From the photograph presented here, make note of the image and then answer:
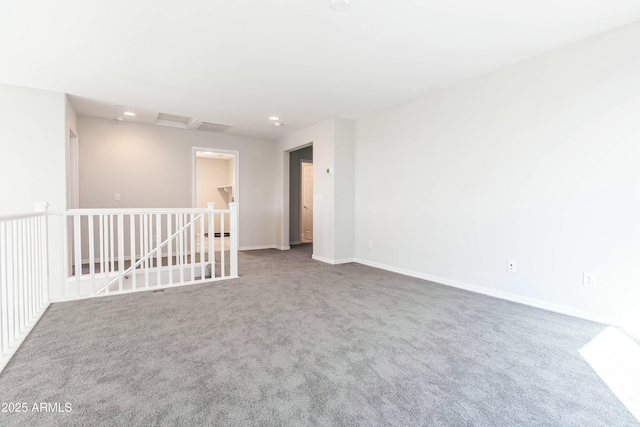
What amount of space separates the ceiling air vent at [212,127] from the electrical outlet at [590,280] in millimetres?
5329

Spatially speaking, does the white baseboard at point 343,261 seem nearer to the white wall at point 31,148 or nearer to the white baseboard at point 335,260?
the white baseboard at point 335,260

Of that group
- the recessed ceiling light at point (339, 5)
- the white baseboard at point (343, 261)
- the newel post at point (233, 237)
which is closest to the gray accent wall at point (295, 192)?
the white baseboard at point (343, 261)

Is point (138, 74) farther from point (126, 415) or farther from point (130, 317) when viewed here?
point (126, 415)

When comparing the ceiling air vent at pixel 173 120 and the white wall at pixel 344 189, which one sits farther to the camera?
the ceiling air vent at pixel 173 120

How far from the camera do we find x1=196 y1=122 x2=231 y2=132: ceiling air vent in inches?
210

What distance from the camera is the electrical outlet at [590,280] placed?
2.54 m

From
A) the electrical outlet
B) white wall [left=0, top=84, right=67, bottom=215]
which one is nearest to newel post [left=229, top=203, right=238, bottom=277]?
white wall [left=0, top=84, right=67, bottom=215]

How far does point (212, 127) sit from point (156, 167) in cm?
124

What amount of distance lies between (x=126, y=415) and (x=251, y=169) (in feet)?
17.7

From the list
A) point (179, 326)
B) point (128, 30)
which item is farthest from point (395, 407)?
point (128, 30)

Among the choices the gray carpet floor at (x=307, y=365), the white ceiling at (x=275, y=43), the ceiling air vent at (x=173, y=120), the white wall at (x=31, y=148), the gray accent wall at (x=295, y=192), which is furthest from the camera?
the gray accent wall at (x=295, y=192)

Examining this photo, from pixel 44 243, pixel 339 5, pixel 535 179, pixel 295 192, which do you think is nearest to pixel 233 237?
pixel 44 243

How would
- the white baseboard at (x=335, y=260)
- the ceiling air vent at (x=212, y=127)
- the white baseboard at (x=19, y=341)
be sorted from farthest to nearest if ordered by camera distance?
the ceiling air vent at (x=212, y=127) < the white baseboard at (x=335, y=260) < the white baseboard at (x=19, y=341)

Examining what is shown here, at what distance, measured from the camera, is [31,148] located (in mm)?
3658
